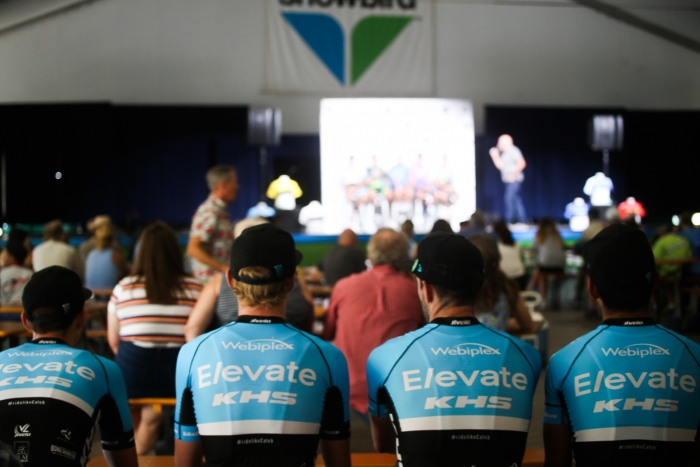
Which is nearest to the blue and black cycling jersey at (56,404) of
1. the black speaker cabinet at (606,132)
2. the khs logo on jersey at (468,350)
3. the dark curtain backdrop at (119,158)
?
the khs logo on jersey at (468,350)

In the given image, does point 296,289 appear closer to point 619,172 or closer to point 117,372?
point 117,372

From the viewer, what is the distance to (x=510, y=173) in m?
12.1

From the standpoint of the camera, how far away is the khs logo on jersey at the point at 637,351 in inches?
60.1

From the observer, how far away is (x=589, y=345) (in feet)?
5.08

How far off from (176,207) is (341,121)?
330 centimetres

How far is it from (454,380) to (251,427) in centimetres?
45

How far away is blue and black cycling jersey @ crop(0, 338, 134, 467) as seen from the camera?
1484 mm

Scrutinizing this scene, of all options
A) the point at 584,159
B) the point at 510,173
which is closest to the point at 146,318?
the point at 510,173

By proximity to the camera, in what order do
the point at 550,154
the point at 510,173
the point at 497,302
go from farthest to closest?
the point at 550,154
the point at 510,173
the point at 497,302

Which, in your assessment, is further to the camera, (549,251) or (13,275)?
(549,251)

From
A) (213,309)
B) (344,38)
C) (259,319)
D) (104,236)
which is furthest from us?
(344,38)

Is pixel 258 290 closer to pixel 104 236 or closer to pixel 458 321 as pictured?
pixel 458 321

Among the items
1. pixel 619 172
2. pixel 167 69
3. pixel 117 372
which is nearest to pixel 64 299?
pixel 117 372

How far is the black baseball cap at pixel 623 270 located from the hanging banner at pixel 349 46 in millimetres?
10561
